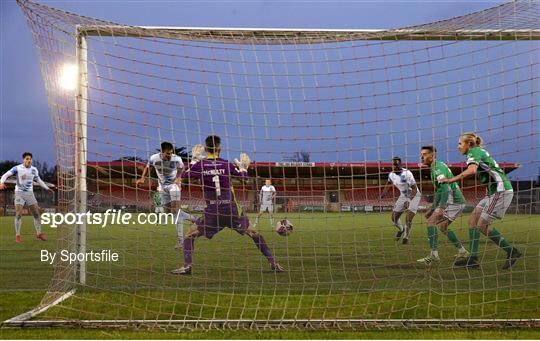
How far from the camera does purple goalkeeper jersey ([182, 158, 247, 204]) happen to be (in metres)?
6.82

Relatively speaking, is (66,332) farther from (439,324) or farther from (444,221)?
(444,221)

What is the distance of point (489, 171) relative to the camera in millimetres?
7223

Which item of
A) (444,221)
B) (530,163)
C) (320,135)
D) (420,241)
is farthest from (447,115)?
(420,241)

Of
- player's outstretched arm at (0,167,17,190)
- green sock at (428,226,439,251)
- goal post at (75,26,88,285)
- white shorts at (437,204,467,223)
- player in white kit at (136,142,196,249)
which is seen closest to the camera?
goal post at (75,26,88,285)

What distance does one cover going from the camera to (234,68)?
5.82 m

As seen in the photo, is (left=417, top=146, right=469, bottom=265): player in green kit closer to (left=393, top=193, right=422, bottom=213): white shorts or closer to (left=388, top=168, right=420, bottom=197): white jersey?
(left=393, top=193, right=422, bottom=213): white shorts

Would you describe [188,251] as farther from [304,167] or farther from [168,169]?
[168,169]

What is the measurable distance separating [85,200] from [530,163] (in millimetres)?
4222

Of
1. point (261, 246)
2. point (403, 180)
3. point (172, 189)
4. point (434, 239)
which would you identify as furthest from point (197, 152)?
point (403, 180)

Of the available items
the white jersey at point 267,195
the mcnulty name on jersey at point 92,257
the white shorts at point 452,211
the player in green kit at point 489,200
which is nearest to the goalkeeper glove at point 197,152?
the white jersey at point 267,195

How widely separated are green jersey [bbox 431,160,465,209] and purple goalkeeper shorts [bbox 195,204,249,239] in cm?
279

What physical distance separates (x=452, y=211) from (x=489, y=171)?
147 cm

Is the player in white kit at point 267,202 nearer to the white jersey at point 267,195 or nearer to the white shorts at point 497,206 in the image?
the white jersey at point 267,195

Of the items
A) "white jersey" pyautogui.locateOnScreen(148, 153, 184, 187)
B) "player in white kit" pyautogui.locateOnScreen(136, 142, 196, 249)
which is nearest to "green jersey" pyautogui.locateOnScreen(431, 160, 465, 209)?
"player in white kit" pyautogui.locateOnScreen(136, 142, 196, 249)
